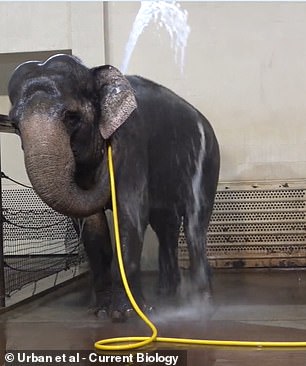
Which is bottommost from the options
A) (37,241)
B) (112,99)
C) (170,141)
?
(37,241)

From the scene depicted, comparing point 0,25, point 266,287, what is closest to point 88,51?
point 0,25

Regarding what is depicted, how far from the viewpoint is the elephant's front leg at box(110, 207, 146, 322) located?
3113 mm

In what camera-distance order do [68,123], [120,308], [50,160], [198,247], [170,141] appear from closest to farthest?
[50,160], [68,123], [120,308], [170,141], [198,247]

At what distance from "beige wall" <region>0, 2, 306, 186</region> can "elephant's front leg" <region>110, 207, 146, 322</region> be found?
8.20ft

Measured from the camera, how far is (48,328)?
3135 mm

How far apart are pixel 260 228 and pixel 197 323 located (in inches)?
96.6

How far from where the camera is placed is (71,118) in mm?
3012

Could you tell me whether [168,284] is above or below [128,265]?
below

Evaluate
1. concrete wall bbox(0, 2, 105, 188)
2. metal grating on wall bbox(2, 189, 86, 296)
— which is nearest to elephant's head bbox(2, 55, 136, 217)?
metal grating on wall bbox(2, 189, 86, 296)

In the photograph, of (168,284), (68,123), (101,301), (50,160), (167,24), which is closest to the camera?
(50,160)

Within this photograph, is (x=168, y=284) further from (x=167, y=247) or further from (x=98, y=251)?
(x=98, y=251)

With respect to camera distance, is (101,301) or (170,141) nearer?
(101,301)

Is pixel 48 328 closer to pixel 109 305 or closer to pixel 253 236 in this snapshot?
pixel 109 305

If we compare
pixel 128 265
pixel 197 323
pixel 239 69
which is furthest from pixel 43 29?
pixel 197 323
